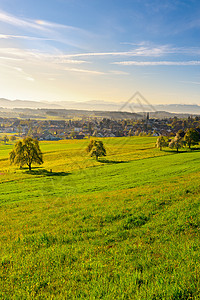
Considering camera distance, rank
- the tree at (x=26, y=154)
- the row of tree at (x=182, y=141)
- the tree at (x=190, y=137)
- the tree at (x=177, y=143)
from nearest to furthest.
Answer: the tree at (x=26, y=154) < the tree at (x=177, y=143) < the row of tree at (x=182, y=141) < the tree at (x=190, y=137)

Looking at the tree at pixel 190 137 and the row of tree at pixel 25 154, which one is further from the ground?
the tree at pixel 190 137

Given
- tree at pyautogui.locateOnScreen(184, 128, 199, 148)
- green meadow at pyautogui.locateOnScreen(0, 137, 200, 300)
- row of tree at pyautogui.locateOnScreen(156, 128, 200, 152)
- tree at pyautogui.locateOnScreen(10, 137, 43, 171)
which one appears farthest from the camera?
tree at pyautogui.locateOnScreen(184, 128, 199, 148)

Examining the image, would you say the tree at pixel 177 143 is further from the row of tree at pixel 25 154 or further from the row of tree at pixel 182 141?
the row of tree at pixel 25 154

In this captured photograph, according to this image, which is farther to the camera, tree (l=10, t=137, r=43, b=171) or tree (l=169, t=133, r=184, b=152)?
tree (l=169, t=133, r=184, b=152)

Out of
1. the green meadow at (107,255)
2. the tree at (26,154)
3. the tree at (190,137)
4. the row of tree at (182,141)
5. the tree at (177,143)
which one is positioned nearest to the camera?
the green meadow at (107,255)

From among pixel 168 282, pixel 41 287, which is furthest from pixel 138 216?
pixel 41 287

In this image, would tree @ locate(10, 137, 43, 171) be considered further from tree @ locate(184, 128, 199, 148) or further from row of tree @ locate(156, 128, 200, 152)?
tree @ locate(184, 128, 199, 148)

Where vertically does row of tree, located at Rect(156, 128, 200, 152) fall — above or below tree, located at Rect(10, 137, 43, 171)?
above

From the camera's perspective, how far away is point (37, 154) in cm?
5803

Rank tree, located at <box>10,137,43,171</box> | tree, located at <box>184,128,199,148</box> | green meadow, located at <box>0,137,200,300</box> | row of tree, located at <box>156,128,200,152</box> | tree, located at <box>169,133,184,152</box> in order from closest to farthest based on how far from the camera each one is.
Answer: green meadow, located at <box>0,137,200,300</box> < tree, located at <box>10,137,43,171</box> < tree, located at <box>169,133,184,152</box> < row of tree, located at <box>156,128,200,152</box> < tree, located at <box>184,128,199,148</box>

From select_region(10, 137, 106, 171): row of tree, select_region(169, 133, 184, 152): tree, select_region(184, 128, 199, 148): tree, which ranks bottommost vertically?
select_region(10, 137, 106, 171): row of tree

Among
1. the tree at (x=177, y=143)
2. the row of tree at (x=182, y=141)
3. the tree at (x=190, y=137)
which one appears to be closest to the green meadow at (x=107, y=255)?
the tree at (x=177, y=143)

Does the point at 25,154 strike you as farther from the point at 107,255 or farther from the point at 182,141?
the point at 182,141

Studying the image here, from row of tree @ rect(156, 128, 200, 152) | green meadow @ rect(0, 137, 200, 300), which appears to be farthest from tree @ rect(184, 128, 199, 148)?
green meadow @ rect(0, 137, 200, 300)
